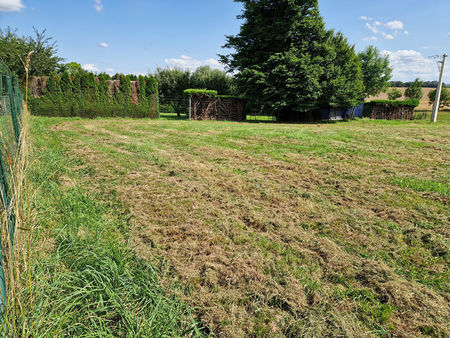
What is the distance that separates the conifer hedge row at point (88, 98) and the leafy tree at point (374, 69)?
34744 mm

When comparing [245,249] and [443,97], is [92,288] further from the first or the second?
[443,97]

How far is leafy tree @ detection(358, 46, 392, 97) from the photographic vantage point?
127 feet

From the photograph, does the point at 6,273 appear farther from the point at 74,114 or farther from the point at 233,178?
the point at 74,114

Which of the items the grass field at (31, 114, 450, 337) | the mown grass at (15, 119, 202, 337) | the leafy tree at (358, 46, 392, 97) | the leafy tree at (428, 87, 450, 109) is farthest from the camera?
the leafy tree at (428, 87, 450, 109)

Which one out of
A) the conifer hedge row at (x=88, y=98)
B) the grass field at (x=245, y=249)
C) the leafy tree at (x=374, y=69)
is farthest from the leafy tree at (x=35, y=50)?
the leafy tree at (x=374, y=69)

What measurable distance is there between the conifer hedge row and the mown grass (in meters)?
16.4

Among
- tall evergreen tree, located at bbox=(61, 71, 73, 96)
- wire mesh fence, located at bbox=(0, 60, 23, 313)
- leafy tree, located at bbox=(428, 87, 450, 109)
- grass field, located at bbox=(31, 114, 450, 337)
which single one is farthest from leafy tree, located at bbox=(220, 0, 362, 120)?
leafy tree, located at bbox=(428, 87, 450, 109)

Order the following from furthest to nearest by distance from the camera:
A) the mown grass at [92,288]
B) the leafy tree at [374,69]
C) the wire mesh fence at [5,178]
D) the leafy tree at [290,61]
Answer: the leafy tree at [374,69], the leafy tree at [290,61], the mown grass at [92,288], the wire mesh fence at [5,178]

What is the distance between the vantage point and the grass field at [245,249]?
5.87ft

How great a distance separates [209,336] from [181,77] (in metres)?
28.4

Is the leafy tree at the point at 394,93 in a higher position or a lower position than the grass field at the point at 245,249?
higher

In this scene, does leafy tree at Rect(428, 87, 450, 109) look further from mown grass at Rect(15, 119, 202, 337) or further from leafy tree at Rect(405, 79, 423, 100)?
mown grass at Rect(15, 119, 202, 337)

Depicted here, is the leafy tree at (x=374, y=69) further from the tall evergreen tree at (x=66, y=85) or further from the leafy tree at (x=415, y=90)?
the tall evergreen tree at (x=66, y=85)

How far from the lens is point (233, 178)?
500cm
